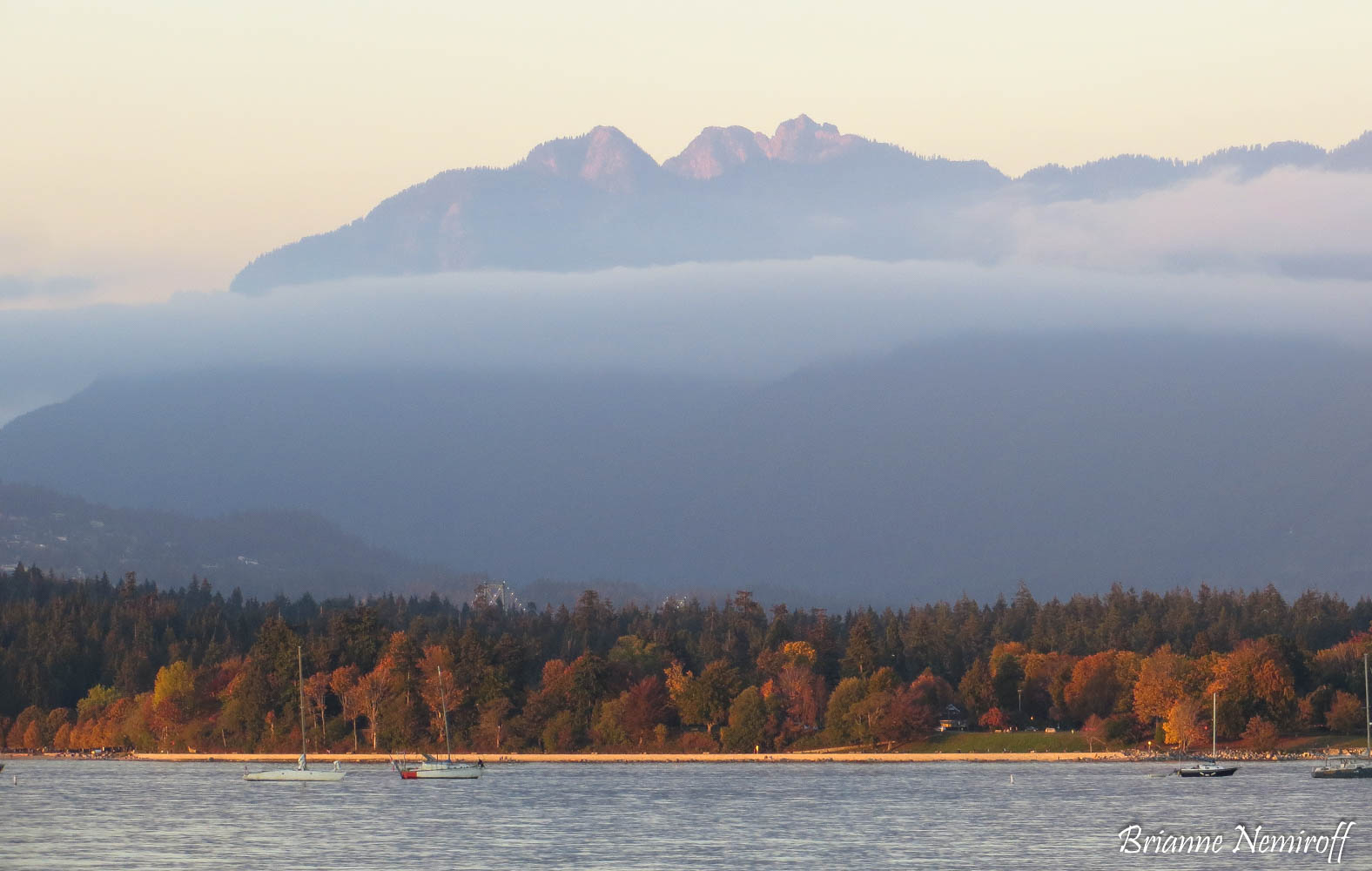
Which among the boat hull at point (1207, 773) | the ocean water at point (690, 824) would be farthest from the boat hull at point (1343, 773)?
the boat hull at point (1207, 773)

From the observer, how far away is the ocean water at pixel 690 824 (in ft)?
416

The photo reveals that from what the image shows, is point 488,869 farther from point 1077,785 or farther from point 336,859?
point 1077,785

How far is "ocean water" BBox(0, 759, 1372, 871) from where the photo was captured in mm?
126812

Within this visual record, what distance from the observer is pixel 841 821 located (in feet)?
502

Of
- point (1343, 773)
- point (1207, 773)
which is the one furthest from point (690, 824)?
point (1343, 773)

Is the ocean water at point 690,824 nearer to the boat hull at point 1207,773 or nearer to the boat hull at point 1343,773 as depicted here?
the boat hull at point 1207,773

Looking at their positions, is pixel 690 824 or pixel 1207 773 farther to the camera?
pixel 1207 773

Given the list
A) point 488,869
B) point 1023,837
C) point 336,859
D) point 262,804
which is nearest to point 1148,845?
point 1023,837

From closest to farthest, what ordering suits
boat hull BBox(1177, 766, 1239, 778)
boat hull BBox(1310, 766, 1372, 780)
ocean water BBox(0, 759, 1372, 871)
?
ocean water BBox(0, 759, 1372, 871)
boat hull BBox(1310, 766, 1372, 780)
boat hull BBox(1177, 766, 1239, 778)

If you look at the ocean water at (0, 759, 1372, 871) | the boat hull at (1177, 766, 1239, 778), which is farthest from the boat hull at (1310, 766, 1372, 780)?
the boat hull at (1177, 766, 1239, 778)

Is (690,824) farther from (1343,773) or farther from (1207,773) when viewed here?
(1343,773)

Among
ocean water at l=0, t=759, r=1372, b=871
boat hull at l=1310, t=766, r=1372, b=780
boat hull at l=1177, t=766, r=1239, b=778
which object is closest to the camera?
ocean water at l=0, t=759, r=1372, b=871

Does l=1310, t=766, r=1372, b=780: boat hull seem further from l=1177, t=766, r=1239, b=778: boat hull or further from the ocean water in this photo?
l=1177, t=766, r=1239, b=778: boat hull

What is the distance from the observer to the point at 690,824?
15200 centimetres
